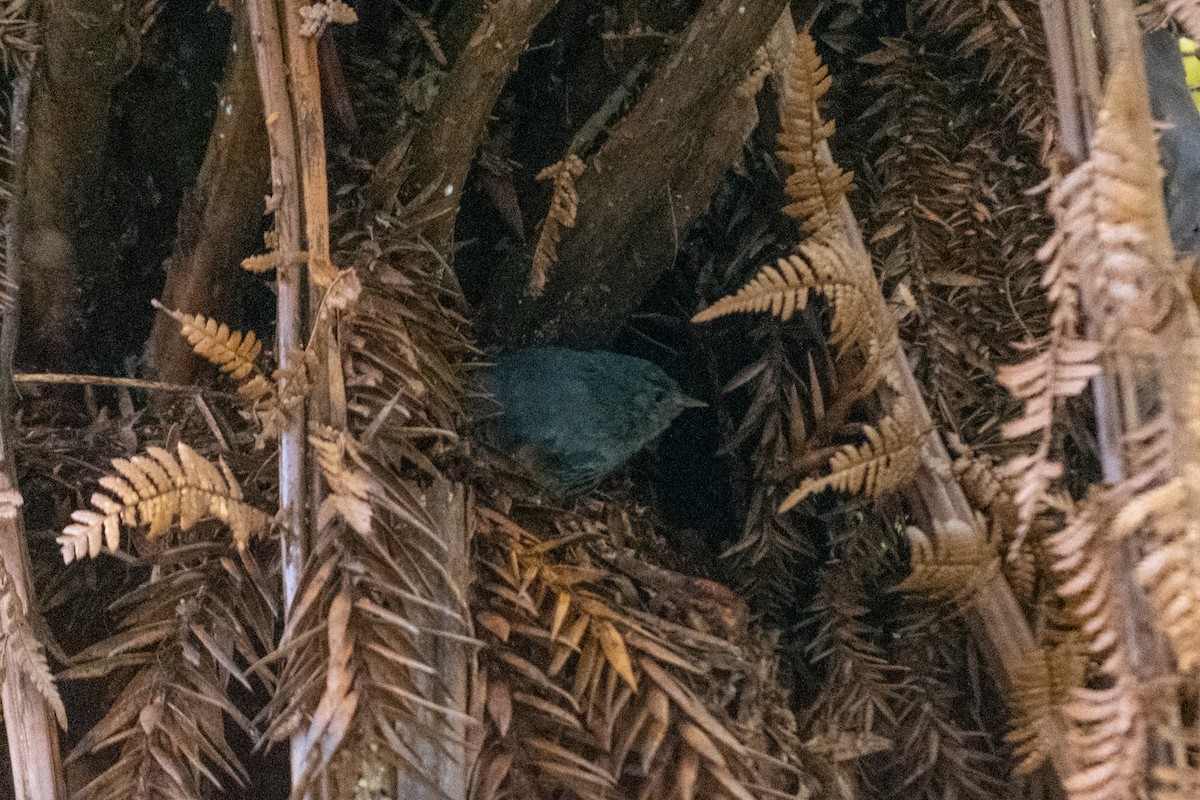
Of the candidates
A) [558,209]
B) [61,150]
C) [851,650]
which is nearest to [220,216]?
[61,150]

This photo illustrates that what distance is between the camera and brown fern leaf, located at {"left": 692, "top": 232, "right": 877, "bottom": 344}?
0.79 metres

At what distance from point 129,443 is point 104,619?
17cm

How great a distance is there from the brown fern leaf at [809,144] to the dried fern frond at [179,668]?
572 millimetres

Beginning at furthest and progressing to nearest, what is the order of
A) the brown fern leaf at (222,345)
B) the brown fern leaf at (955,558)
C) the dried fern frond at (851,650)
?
the dried fern frond at (851,650) → the brown fern leaf at (955,558) → the brown fern leaf at (222,345)

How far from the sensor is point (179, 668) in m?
0.81

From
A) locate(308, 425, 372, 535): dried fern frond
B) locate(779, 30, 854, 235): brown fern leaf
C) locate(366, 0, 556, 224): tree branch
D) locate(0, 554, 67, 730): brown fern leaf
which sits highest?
locate(366, 0, 556, 224): tree branch

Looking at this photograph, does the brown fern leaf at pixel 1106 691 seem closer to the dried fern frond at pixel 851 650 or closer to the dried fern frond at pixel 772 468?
the dried fern frond at pixel 851 650

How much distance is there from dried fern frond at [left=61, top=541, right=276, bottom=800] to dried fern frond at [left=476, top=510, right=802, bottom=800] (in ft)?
0.66

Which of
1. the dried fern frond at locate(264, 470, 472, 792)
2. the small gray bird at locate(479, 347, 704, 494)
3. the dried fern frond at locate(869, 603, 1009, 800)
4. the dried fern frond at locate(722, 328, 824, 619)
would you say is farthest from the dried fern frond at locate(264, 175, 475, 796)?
the dried fern frond at locate(869, 603, 1009, 800)

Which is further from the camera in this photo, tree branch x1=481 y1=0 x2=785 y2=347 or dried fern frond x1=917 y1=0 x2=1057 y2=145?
dried fern frond x1=917 y1=0 x2=1057 y2=145

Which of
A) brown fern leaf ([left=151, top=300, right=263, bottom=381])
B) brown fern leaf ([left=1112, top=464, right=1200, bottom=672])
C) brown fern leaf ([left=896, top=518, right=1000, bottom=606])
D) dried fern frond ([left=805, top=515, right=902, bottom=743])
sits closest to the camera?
brown fern leaf ([left=1112, top=464, right=1200, bottom=672])

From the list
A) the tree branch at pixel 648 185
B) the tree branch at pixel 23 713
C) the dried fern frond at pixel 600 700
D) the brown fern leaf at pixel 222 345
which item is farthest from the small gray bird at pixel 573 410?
the tree branch at pixel 23 713

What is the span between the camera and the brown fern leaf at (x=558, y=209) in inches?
36.6

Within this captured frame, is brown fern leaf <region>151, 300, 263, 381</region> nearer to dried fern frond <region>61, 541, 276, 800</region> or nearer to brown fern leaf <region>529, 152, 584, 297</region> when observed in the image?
dried fern frond <region>61, 541, 276, 800</region>
